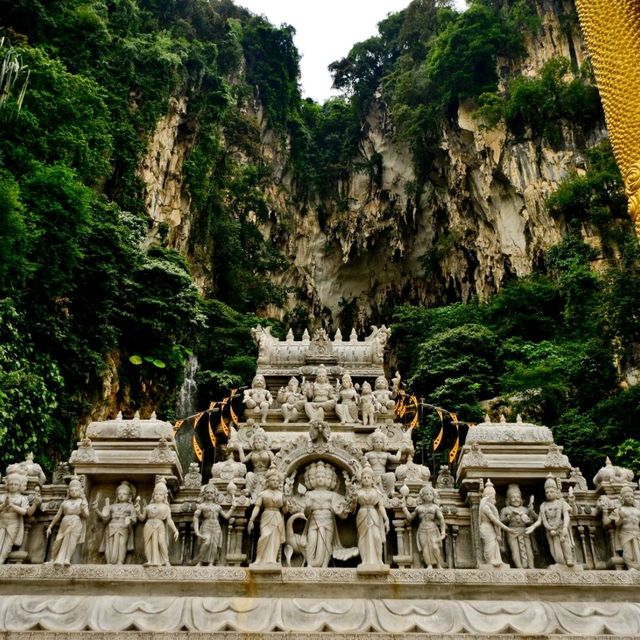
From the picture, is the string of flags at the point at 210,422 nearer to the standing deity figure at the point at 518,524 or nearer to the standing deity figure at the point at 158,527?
the standing deity figure at the point at 158,527

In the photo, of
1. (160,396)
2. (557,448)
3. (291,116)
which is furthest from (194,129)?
(557,448)

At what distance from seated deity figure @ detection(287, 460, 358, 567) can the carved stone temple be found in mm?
19

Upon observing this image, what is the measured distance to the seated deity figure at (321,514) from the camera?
29.1 ft

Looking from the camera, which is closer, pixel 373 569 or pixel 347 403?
pixel 373 569

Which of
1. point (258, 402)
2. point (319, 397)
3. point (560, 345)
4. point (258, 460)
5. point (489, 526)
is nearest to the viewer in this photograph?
point (489, 526)

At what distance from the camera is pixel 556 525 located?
8.72 metres

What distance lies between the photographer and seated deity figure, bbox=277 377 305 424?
14812 mm

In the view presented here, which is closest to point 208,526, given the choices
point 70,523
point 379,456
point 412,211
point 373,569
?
point 70,523

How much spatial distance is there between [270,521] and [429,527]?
206 centimetres

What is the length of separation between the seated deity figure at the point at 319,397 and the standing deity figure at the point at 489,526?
5724 mm

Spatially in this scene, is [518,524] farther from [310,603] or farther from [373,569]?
[310,603]

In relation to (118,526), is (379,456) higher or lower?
higher

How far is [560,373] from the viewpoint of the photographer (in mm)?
24141

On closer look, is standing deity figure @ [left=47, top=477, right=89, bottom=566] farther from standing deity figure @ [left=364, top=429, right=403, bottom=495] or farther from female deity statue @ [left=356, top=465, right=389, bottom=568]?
standing deity figure @ [left=364, top=429, right=403, bottom=495]
